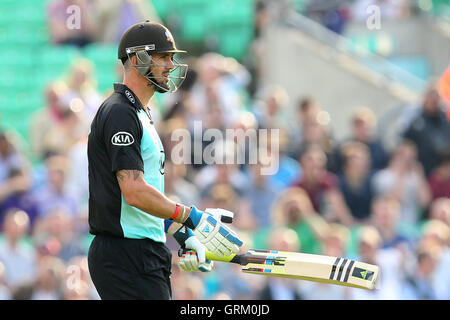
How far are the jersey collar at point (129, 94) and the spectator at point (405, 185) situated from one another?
513cm

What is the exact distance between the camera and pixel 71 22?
11.9 meters

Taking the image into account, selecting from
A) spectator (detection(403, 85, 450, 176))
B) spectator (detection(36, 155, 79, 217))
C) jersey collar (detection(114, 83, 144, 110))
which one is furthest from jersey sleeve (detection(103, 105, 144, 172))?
spectator (detection(403, 85, 450, 176))

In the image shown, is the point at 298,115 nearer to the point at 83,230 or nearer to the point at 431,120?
the point at 431,120

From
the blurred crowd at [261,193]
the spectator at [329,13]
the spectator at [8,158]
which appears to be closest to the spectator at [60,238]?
the blurred crowd at [261,193]

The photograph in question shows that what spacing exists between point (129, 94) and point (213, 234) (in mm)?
837

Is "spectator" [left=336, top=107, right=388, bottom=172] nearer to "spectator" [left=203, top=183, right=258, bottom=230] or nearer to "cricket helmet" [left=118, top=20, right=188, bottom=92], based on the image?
"spectator" [left=203, top=183, right=258, bottom=230]

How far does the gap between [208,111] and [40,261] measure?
2.44m

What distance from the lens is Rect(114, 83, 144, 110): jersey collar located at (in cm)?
460

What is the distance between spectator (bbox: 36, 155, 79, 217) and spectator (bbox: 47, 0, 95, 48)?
297cm

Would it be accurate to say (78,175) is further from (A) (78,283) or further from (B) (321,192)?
(B) (321,192)

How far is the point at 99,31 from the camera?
1195 centimetres

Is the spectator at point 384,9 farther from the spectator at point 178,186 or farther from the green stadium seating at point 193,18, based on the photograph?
the spectator at point 178,186

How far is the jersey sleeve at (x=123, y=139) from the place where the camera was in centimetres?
439

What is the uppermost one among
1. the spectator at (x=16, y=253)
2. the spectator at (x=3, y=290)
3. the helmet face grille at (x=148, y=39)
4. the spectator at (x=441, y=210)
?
the helmet face grille at (x=148, y=39)
